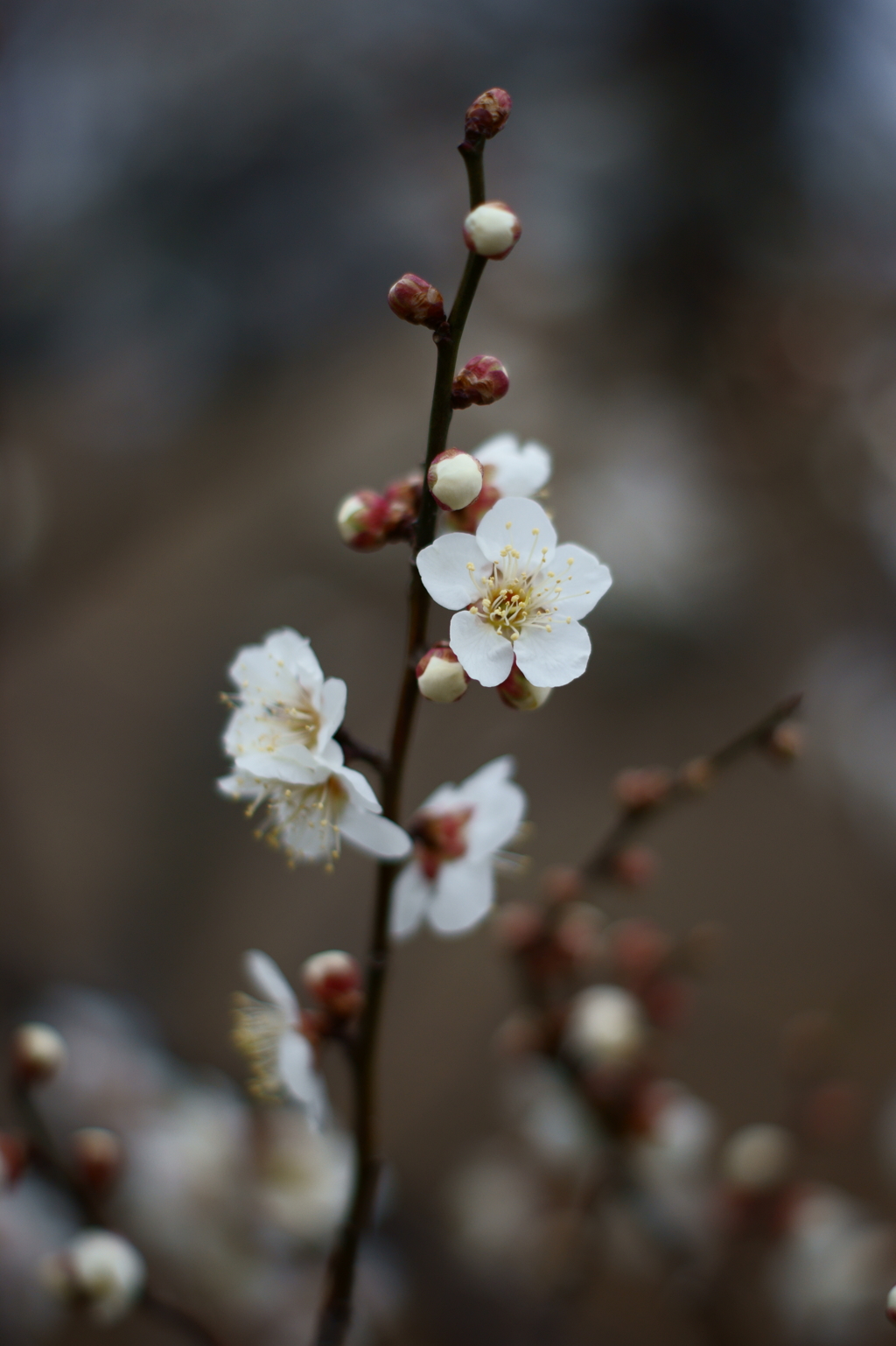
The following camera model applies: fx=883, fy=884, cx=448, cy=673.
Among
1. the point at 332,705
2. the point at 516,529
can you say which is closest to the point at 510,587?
the point at 516,529

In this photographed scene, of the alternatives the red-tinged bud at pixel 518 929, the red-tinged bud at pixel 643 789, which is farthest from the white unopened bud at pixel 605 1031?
the red-tinged bud at pixel 643 789

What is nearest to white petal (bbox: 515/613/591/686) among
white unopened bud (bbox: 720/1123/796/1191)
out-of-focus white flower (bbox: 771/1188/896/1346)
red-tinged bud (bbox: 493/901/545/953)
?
red-tinged bud (bbox: 493/901/545/953)

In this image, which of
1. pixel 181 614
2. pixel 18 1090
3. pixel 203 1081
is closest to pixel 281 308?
pixel 181 614

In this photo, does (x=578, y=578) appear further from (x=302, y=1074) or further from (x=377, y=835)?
(x=302, y=1074)

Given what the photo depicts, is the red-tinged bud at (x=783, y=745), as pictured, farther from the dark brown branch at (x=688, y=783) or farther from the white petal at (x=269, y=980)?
the white petal at (x=269, y=980)

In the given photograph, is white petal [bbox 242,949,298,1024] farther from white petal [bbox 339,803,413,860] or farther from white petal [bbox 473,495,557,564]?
white petal [bbox 473,495,557,564]

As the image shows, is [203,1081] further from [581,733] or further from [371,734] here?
[581,733]

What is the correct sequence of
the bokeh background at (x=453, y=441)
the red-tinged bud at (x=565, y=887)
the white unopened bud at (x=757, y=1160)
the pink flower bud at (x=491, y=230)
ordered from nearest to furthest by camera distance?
the pink flower bud at (x=491, y=230), the red-tinged bud at (x=565, y=887), the white unopened bud at (x=757, y=1160), the bokeh background at (x=453, y=441)
